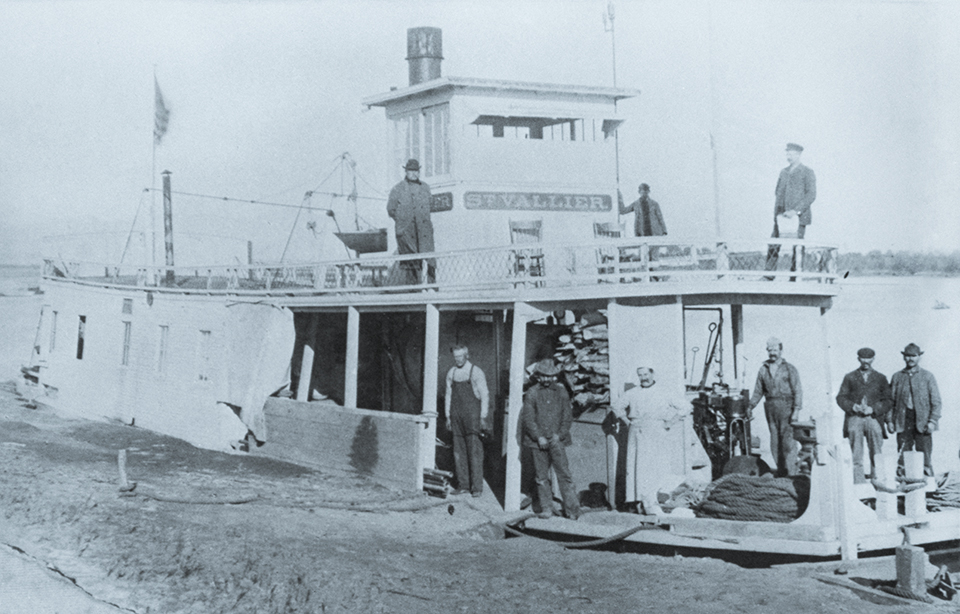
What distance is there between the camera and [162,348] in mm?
20594

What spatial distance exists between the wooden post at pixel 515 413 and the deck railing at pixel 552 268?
0.65 meters

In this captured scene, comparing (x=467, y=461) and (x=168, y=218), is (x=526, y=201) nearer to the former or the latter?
(x=467, y=461)

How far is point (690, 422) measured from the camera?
11500 mm

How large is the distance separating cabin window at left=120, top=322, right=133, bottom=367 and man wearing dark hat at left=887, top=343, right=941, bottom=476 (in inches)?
685

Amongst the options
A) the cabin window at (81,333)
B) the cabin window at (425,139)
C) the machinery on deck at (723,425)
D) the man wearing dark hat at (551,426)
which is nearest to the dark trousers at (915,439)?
the machinery on deck at (723,425)

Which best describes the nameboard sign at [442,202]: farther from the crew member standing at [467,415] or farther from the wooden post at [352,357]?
the crew member standing at [467,415]

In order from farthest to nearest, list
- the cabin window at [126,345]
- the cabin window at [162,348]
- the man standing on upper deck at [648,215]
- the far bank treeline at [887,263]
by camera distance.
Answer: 1. the far bank treeline at [887,263]
2. the cabin window at [126,345]
3. the cabin window at [162,348]
4. the man standing on upper deck at [648,215]

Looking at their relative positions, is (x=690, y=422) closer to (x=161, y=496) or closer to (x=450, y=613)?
(x=450, y=613)

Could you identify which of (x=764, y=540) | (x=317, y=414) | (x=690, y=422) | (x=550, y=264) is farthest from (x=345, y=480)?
(x=764, y=540)

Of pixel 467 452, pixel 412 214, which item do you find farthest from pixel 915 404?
pixel 412 214

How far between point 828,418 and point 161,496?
27.8 ft

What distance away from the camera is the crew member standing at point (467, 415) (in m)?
13.0

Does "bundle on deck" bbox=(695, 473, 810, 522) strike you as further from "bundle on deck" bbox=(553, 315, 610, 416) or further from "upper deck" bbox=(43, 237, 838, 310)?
"bundle on deck" bbox=(553, 315, 610, 416)

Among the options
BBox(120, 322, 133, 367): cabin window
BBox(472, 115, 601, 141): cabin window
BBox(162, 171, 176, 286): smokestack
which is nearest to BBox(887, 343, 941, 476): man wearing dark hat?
BBox(472, 115, 601, 141): cabin window
